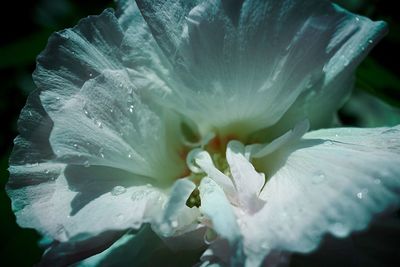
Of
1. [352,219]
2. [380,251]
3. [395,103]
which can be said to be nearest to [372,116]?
[395,103]

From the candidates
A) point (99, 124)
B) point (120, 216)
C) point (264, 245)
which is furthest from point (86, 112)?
point (264, 245)

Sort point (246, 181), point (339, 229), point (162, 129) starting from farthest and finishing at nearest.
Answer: point (162, 129), point (246, 181), point (339, 229)

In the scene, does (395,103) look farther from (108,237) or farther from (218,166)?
(108,237)

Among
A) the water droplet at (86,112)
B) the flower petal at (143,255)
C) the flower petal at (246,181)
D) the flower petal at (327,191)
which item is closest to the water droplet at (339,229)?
the flower petal at (327,191)

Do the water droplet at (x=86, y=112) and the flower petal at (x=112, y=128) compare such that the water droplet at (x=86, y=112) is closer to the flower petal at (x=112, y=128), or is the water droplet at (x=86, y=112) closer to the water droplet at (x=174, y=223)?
the flower petal at (x=112, y=128)

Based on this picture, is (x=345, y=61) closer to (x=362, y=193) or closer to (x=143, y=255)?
(x=362, y=193)

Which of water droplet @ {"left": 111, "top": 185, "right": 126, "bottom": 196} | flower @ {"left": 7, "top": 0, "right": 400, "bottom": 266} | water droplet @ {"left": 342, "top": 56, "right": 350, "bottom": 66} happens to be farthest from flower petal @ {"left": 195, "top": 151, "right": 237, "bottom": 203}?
water droplet @ {"left": 342, "top": 56, "right": 350, "bottom": 66}
